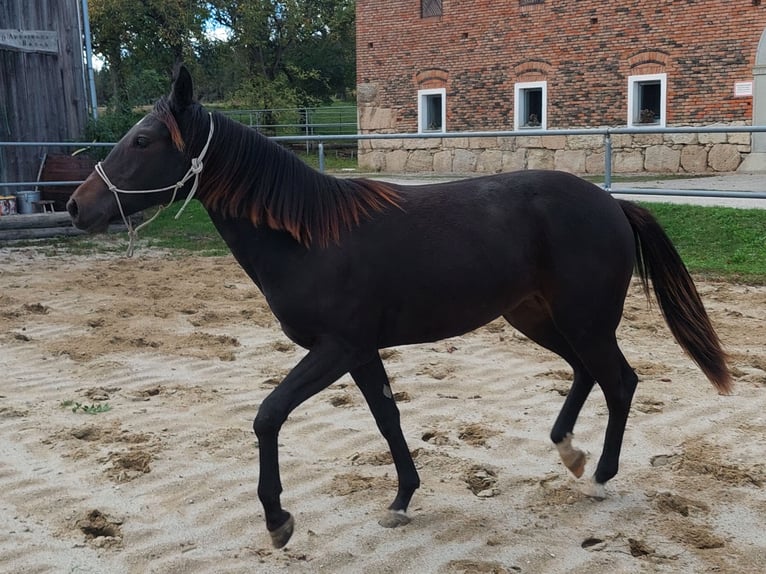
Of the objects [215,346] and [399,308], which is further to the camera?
[215,346]

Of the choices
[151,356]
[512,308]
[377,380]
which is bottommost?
[151,356]

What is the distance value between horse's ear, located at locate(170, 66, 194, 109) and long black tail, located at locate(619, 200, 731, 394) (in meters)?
2.02

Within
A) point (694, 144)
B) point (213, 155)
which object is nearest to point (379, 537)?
point (213, 155)

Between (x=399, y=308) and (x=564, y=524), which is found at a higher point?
(x=399, y=308)

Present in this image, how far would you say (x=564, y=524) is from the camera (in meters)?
3.50

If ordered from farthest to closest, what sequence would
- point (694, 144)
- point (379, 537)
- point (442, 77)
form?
1. point (442, 77)
2. point (694, 144)
3. point (379, 537)

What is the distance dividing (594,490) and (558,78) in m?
18.2

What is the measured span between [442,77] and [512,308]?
777 inches

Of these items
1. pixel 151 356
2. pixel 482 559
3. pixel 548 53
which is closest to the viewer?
pixel 482 559

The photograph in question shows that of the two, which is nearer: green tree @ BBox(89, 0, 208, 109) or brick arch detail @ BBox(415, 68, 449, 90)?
brick arch detail @ BBox(415, 68, 449, 90)

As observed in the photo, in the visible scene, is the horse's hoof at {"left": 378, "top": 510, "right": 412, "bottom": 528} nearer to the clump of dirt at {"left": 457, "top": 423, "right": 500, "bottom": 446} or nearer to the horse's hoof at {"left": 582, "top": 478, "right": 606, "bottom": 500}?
the horse's hoof at {"left": 582, "top": 478, "right": 606, "bottom": 500}

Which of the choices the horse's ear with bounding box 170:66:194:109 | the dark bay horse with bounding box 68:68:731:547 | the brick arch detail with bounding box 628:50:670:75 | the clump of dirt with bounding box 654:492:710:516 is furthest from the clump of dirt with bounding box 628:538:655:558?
the brick arch detail with bounding box 628:50:670:75

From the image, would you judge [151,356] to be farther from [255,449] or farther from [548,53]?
[548,53]

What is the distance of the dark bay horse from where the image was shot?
3301mm
